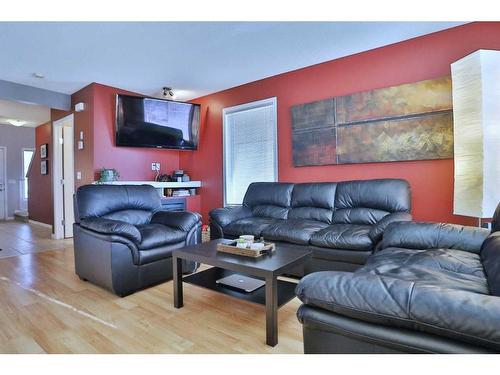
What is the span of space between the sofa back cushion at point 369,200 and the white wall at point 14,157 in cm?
839

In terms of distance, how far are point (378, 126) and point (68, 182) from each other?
504 cm

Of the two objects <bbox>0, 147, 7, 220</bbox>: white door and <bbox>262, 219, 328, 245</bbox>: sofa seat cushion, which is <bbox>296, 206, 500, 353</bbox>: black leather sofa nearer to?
<bbox>262, 219, 328, 245</bbox>: sofa seat cushion

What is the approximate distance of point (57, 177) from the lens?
502 cm

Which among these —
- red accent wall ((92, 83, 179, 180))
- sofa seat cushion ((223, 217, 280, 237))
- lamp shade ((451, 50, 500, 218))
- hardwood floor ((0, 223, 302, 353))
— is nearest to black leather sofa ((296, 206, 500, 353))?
hardwood floor ((0, 223, 302, 353))

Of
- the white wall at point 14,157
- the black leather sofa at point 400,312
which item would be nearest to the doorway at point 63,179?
the white wall at point 14,157

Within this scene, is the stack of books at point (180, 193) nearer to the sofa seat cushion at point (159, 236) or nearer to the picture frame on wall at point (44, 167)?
the sofa seat cushion at point (159, 236)

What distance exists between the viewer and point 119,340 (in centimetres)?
171

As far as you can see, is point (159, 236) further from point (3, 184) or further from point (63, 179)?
point (3, 184)

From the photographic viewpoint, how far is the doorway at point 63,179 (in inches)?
194

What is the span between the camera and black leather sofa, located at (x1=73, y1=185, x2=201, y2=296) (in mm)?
2363

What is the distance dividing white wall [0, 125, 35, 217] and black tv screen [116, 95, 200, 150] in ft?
17.6
